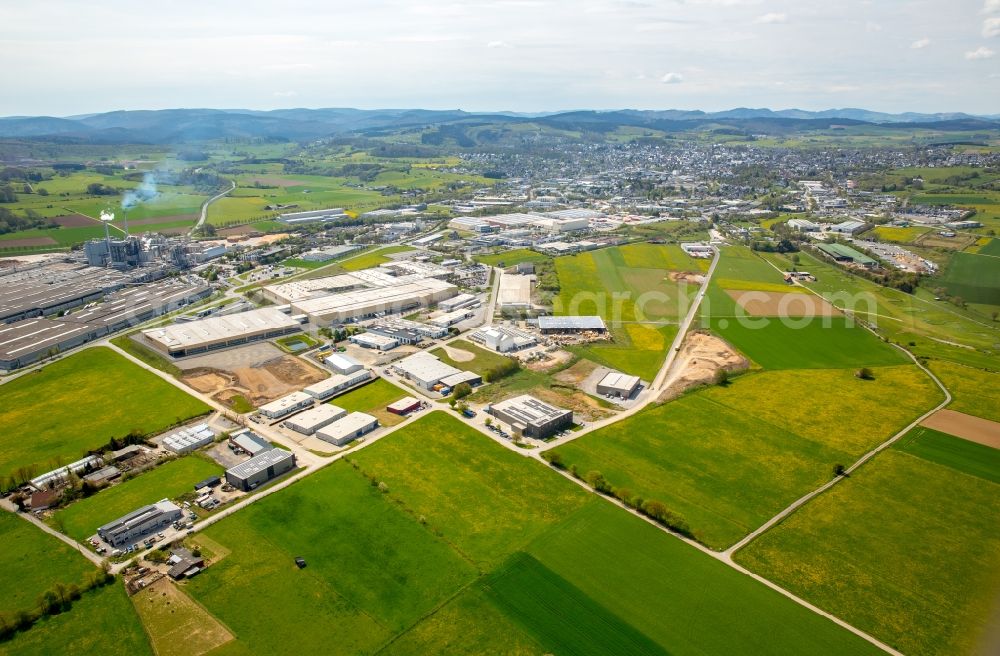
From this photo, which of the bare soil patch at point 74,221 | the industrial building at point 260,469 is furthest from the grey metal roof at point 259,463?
the bare soil patch at point 74,221

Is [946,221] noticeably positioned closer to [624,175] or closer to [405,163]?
[624,175]

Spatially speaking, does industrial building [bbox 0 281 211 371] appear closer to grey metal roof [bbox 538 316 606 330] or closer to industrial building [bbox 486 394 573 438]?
industrial building [bbox 486 394 573 438]

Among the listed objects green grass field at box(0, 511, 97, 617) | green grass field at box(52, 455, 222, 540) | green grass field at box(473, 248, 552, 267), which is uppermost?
green grass field at box(473, 248, 552, 267)

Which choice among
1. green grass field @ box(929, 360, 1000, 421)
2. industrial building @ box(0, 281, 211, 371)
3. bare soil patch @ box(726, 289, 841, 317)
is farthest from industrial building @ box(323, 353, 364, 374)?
green grass field @ box(929, 360, 1000, 421)

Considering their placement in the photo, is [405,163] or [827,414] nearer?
[827,414]

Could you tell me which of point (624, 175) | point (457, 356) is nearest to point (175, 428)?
point (457, 356)

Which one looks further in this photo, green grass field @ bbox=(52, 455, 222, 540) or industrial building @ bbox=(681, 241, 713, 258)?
industrial building @ bbox=(681, 241, 713, 258)

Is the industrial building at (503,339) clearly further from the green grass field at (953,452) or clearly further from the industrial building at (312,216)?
the industrial building at (312,216)
